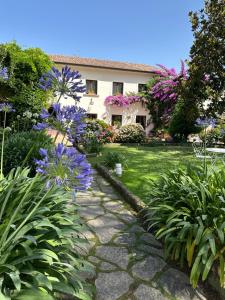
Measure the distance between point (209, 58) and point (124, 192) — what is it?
426 inches

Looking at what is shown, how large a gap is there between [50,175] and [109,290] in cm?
150

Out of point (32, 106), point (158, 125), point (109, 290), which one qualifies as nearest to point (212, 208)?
point (109, 290)

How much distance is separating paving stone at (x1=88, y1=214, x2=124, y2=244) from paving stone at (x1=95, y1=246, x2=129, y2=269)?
9.0 inches

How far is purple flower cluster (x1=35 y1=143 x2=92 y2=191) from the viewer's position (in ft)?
7.44

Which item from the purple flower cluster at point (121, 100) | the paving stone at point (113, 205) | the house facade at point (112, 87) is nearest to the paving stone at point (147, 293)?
the paving stone at point (113, 205)

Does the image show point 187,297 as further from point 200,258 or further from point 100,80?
point 100,80

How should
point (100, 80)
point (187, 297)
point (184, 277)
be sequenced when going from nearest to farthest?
point (187, 297) → point (184, 277) → point (100, 80)

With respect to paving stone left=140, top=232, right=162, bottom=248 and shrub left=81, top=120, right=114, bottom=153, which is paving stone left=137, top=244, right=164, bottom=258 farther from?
shrub left=81, top=120, right=114, bottom=153

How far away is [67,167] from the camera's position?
7.44 feet

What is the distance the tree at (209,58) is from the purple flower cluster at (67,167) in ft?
45.2

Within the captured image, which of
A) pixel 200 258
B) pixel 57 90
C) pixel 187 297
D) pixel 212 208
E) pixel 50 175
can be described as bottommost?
pixel 187 297

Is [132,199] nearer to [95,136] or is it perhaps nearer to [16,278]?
[16,278]

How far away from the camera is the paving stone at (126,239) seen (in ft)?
13.4

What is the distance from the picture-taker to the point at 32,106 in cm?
1218
